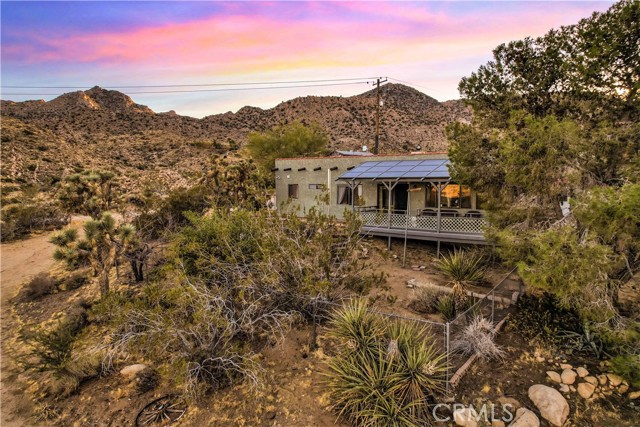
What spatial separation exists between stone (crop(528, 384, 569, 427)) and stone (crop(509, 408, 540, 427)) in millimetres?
253

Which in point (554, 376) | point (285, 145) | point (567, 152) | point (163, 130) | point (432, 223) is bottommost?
point (554, 376)

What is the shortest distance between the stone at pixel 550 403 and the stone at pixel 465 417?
52.6 inches

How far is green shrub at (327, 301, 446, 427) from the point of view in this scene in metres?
5.94

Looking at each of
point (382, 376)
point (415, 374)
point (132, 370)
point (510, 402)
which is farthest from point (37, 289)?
point (510, 402)

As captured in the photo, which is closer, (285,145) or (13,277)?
(13,277)

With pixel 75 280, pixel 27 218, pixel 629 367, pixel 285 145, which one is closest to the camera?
pixel 629 367

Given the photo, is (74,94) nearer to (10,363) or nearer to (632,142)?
(10,363)

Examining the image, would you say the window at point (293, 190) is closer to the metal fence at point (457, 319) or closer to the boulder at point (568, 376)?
the metal fence at point (457, 319)

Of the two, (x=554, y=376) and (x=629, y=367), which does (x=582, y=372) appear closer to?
(x=554, y=376)

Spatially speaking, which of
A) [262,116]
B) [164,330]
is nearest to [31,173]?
[164,330]

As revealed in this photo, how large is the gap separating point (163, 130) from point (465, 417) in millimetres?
68095

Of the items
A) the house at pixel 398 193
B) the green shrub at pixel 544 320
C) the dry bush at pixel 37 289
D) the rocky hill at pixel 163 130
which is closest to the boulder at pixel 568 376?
the green shrub at pixel 544 320

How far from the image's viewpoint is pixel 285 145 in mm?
35094

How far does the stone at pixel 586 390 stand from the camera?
6520 mm
